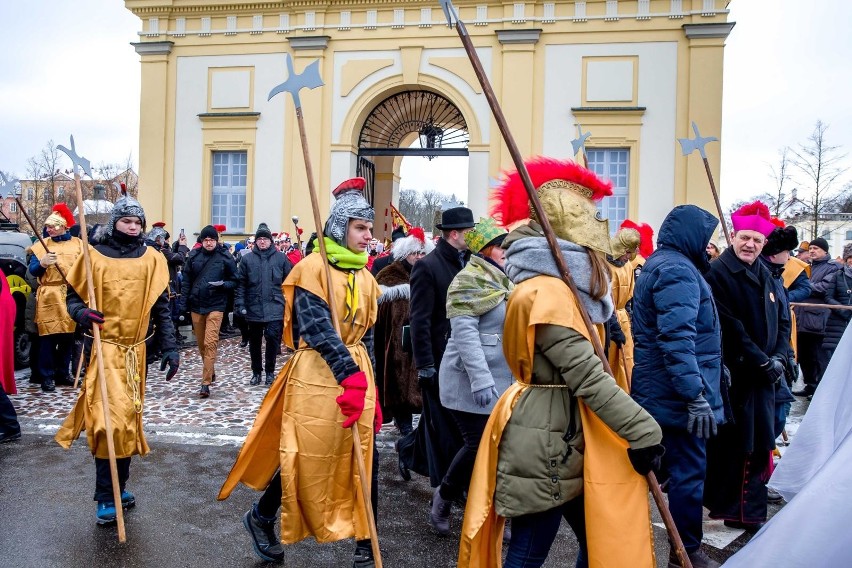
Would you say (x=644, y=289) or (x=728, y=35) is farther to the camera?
(x=728, y=35)

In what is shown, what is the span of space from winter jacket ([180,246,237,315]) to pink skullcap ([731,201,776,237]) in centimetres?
621

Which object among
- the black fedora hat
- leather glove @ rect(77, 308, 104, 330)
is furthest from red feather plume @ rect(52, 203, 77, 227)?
the black fedora hat

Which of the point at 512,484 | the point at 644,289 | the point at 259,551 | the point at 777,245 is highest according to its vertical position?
the point at 777,245

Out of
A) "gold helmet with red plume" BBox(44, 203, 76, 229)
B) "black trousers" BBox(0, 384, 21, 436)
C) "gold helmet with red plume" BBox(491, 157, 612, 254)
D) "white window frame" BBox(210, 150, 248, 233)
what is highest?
"white window frame" BBox(210, 150, 248, 233)

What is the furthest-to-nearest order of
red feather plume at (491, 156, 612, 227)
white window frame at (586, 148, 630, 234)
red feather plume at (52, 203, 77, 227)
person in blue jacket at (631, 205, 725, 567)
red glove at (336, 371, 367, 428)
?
white window frame at (586, 148, 630, 234)
red feather plume at (52, 203, 77, 227)
person in blue jacket at (631, 205, 725, 567)
red glove at (336, 371, 367, 428)
red feather plume at (491, 156, 612, 227)

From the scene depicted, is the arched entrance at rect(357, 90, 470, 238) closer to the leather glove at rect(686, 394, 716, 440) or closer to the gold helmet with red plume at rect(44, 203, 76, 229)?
the gold helmet with red plume at rect(44, 203, 76, 229)

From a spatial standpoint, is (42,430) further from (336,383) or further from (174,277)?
(174,277)

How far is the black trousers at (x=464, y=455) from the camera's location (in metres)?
4.23

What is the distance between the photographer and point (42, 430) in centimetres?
662

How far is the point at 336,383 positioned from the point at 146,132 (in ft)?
56.6

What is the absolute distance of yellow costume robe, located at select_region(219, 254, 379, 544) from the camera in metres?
3.59

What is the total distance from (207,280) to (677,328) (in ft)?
22.0

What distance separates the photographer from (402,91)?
18.6 metres

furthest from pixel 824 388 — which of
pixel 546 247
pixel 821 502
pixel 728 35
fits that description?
pixel 728 35
